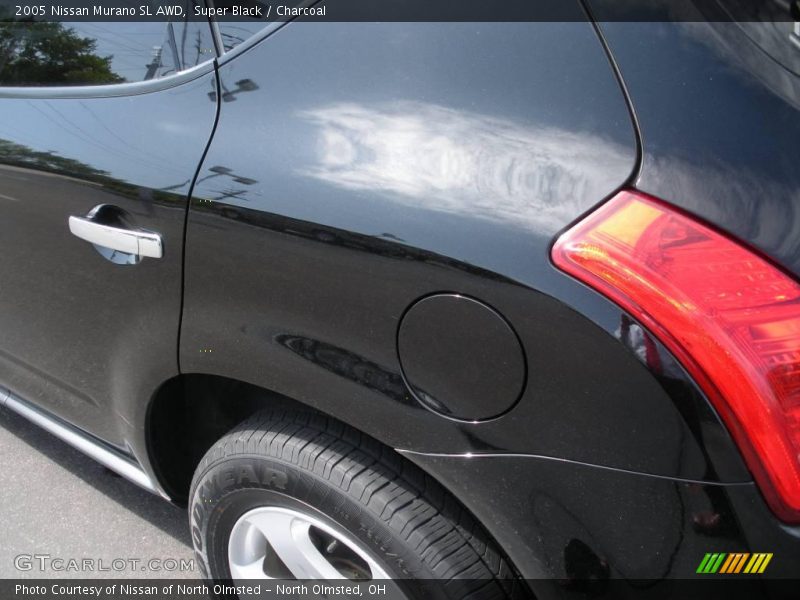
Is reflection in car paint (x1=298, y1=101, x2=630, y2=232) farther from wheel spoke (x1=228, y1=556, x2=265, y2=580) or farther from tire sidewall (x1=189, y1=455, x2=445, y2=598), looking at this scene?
wheel spoke (x1=228, y1=556, x2=265, y2=580)

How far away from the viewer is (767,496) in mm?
1105

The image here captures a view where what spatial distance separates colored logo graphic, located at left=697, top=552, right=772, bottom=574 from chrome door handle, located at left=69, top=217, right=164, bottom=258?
3.80ft

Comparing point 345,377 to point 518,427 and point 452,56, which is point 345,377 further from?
point 452,56

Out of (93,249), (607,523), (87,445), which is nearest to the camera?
(607,523)

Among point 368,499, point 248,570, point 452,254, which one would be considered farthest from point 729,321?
point 248,570

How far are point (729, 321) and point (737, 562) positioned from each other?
0.36m

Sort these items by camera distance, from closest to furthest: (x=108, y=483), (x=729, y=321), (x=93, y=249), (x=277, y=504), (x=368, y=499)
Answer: (x=729, y=321)
(x=368, y=499)
(x=277, y=504)
(x=93, y=249)
(x=108, y=483)

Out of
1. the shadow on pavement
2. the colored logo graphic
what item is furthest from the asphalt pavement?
the colored logo graphic

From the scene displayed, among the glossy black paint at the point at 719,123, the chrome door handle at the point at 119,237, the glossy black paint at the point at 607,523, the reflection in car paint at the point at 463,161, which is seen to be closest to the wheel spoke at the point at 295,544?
the glossy black paint at the point at 607,523

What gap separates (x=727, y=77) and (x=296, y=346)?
86cm

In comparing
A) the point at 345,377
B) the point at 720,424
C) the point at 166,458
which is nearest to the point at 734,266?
the point at 720,424

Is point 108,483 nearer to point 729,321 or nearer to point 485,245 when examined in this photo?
point 485,245

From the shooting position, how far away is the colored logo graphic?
113 centimetres

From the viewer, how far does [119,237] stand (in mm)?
1651
